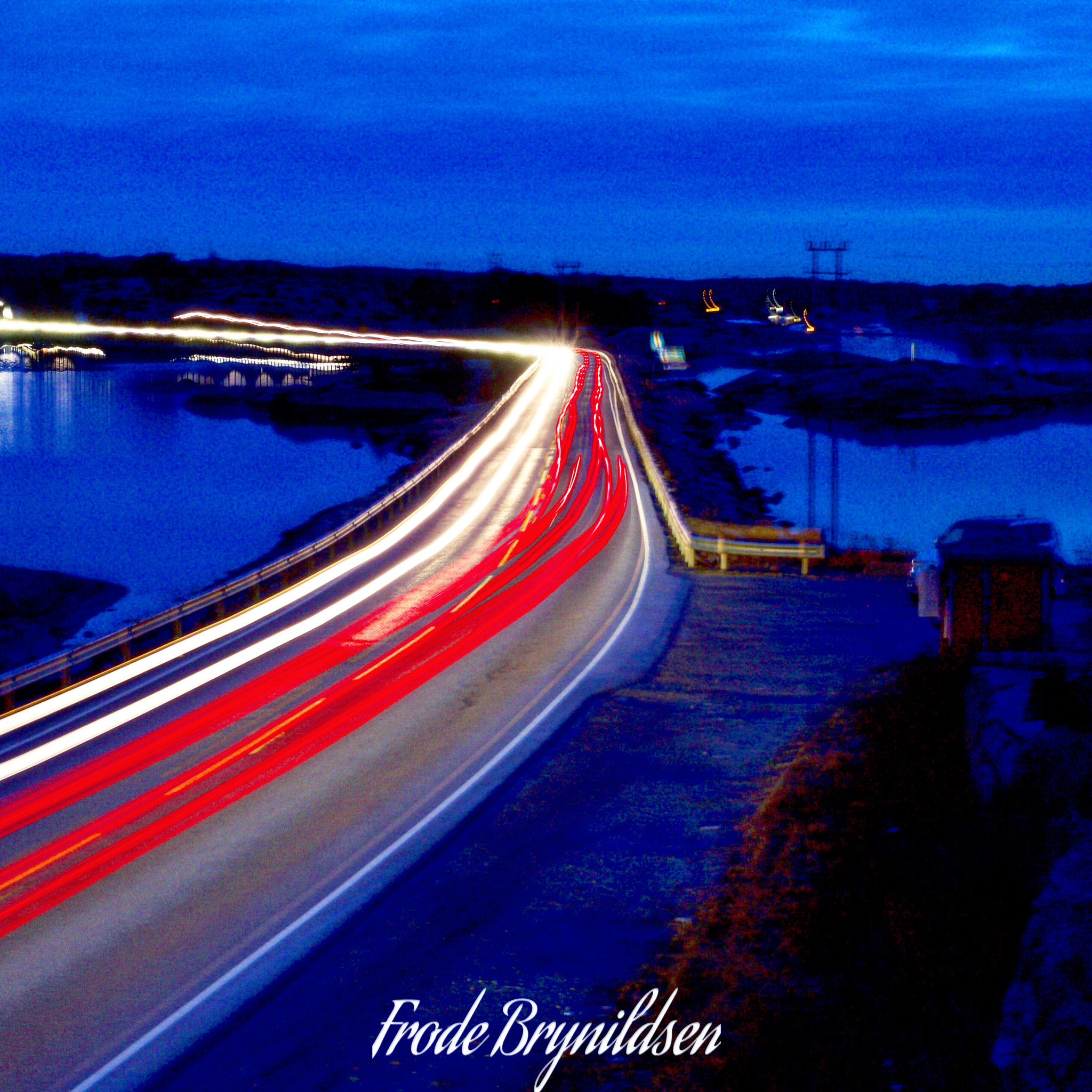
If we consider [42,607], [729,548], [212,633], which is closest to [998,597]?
[729,548]

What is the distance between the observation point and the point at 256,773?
1417cm

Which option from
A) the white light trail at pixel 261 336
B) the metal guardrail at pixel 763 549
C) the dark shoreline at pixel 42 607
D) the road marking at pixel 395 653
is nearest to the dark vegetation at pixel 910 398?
the white light trail at pixel 261 336

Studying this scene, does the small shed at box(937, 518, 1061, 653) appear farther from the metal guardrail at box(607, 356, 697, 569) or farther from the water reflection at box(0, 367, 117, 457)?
the water reflection at box(0, 367, 117, 457)

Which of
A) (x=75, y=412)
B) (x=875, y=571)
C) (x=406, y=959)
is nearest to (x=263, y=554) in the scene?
(x=875, y=571)

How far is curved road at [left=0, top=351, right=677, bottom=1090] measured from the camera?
9.32 metres

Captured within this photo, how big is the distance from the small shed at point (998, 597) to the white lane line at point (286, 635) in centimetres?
1071

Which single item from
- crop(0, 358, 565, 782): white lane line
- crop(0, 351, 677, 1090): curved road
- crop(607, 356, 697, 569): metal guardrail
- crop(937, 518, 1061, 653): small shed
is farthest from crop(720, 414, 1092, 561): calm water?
crop(937, 518, 1061, 653): small shed

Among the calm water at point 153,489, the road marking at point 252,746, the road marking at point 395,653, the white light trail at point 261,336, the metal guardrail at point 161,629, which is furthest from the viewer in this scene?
the white light trail at point 261,336

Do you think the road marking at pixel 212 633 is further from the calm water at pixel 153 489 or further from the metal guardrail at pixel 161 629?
the calm water at pixel 153 489

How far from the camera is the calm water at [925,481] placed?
55.6 metres

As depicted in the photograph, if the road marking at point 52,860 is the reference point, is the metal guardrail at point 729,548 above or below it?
above

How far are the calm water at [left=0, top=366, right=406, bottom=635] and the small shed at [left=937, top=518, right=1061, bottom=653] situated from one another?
2380 cm

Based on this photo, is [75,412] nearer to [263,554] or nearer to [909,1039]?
[263,554]

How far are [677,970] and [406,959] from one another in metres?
2.11
